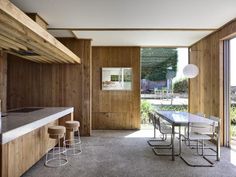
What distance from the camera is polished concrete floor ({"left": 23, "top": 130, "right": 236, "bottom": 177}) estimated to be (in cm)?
355

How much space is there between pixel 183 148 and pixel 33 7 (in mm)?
4143

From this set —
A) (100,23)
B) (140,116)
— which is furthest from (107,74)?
(100,23)

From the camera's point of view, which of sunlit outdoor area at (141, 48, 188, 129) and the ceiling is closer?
the ceiling

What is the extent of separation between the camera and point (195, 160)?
4195 millimetres

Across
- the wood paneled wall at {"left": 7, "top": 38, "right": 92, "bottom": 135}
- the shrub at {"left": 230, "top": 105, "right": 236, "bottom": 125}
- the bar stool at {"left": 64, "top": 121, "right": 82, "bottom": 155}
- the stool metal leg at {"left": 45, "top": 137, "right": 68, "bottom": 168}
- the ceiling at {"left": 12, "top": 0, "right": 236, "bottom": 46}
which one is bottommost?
the stool metal leg at {"left": 45, "top": 137, "right": 68, "bottom": 168}

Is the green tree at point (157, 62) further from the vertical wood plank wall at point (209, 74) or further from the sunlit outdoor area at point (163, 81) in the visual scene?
the vertical wood plank wall at point (209, 74)

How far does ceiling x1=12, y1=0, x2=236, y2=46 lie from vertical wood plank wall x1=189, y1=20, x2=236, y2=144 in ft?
0.74

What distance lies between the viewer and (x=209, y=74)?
585 cm

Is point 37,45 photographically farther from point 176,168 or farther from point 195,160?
point 195,160

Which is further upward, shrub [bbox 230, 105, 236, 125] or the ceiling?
the ceiling

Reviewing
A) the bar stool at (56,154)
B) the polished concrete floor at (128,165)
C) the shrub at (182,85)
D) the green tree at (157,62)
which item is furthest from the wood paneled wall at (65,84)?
the shrub at (182,85)

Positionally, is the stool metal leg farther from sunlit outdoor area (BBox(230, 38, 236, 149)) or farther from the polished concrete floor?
sunlit outdoor area (BBox(230, 38, 236, 149))

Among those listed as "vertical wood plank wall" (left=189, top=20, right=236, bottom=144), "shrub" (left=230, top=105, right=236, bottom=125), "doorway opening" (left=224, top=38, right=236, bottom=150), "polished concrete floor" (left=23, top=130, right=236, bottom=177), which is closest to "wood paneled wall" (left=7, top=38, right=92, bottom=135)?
"polished concrete floor" (left=23, top=130, right=236, bottom=177)

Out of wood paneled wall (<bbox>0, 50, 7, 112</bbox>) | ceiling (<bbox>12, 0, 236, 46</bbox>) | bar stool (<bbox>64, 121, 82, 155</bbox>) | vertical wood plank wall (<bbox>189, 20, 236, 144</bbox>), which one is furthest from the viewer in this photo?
wood paneled wall (<bbox>0, 50, 7, 112</bbox>)
